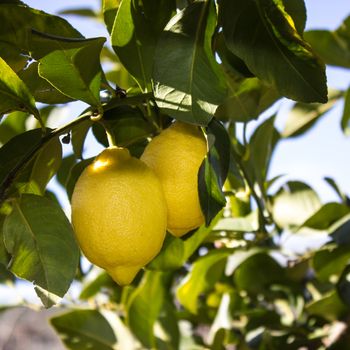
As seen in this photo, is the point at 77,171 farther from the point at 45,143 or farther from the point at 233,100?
the point at 233,100

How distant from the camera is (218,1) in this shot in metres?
0.75

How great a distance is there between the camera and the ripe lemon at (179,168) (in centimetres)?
79

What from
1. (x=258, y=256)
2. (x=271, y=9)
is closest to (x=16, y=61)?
(x=271, y=9)

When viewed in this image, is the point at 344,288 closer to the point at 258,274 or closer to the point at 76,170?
the point at 258,274

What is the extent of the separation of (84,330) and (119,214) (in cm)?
75

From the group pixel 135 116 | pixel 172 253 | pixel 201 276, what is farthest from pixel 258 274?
pixel 135 116

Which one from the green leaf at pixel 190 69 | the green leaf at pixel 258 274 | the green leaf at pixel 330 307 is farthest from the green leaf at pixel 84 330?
the green leaf at pixel 190 69

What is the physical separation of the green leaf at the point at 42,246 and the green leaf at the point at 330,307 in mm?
717

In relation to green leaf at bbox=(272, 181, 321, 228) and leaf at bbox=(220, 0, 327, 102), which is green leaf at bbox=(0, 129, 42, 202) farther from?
green leaf at bbox=(272, 181, 321, 228)

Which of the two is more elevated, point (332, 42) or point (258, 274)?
point (332, 42)

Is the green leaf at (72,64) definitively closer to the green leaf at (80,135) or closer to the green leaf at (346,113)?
the green leaf at (80,135)

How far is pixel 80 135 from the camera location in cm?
94

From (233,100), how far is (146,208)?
0.42m

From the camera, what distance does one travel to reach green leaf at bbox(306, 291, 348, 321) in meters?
1.37
